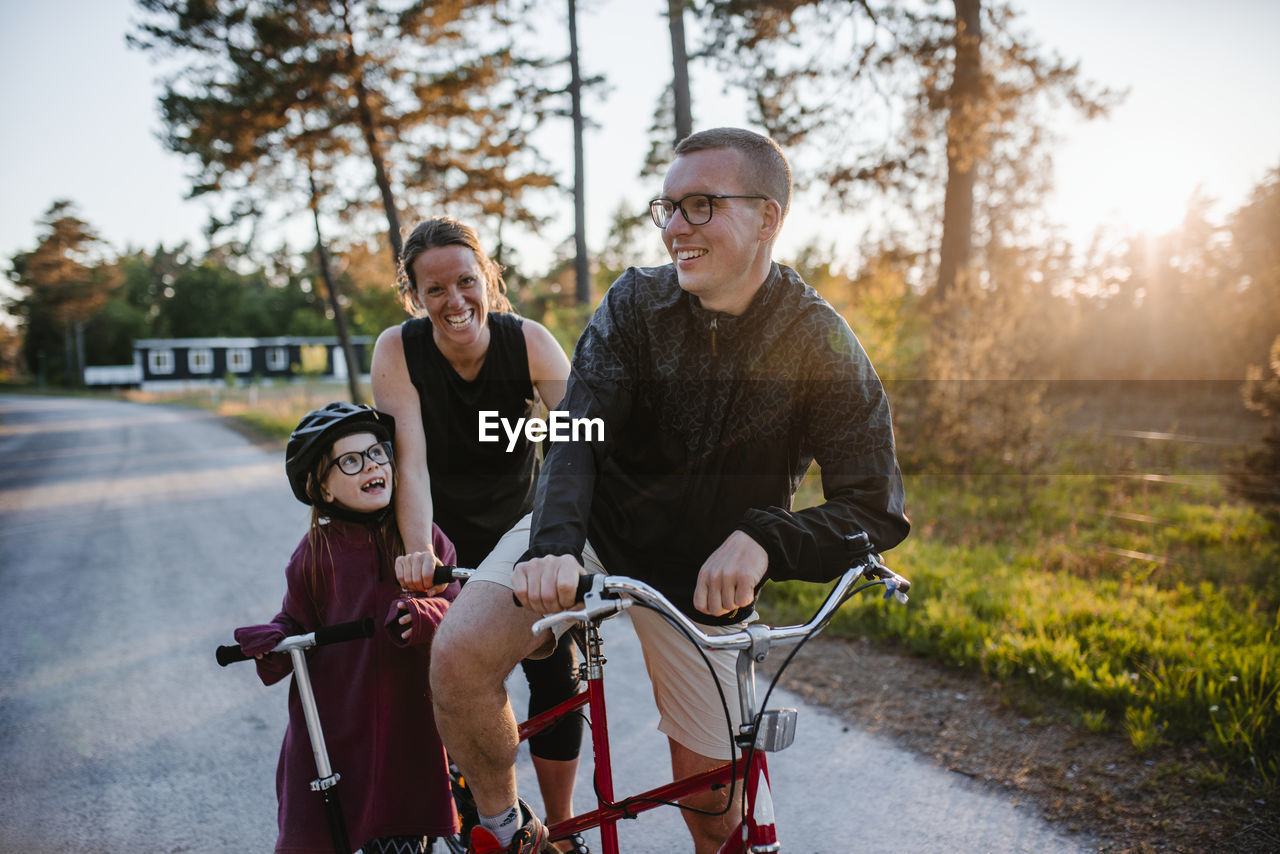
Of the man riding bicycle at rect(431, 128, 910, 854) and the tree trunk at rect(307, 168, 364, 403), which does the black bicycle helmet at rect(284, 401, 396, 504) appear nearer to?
the man riding bicycle at rect(431, 128, 910, 854)

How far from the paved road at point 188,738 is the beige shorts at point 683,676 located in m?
1.19

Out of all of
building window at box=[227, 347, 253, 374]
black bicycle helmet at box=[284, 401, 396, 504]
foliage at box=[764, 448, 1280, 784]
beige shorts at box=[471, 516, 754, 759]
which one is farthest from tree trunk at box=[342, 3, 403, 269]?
building window at box=[227, 347, 253, 374]

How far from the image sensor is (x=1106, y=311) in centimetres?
2370

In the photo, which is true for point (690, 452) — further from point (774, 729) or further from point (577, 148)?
point (577, 148)

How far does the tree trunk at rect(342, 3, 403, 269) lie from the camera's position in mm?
15000

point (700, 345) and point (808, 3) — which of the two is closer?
point (700, 345)

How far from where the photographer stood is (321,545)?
2.54m

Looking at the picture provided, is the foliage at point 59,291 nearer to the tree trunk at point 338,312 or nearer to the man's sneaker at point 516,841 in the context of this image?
the tree trunk at point 338,312

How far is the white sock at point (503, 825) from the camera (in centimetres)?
208

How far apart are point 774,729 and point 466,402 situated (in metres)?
1.76

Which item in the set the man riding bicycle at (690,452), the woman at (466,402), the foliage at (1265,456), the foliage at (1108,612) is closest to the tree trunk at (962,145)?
the foliage at (1265,456)

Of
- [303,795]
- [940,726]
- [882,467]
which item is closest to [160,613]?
[303,795]

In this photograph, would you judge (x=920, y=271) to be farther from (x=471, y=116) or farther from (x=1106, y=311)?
(x=1106, y=311)

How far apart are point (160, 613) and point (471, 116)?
1306 cm
